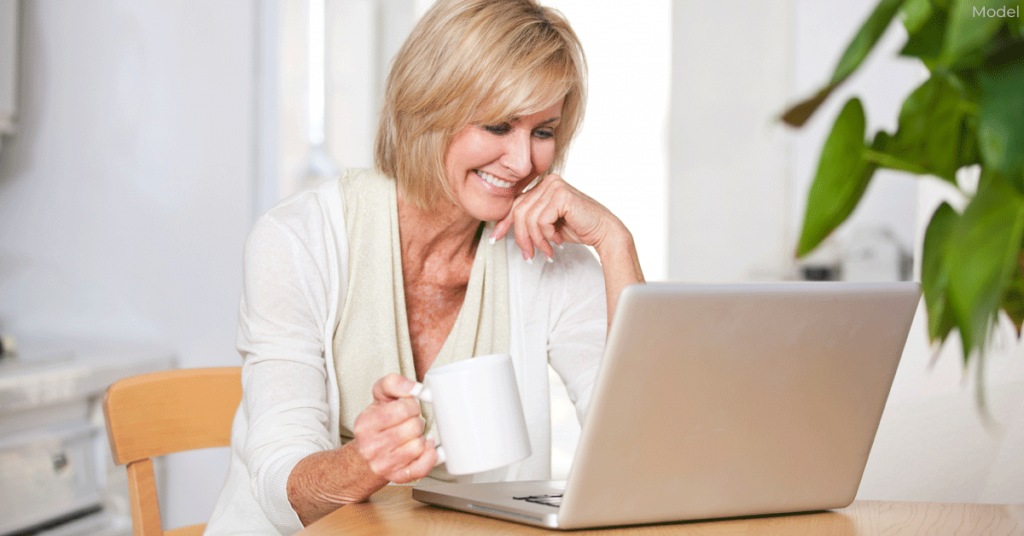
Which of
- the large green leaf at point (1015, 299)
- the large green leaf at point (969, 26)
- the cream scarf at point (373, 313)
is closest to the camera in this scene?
the large green leaf at point (969, 26)

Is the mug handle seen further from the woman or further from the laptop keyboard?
the woman

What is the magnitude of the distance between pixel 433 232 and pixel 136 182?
3.66 ft

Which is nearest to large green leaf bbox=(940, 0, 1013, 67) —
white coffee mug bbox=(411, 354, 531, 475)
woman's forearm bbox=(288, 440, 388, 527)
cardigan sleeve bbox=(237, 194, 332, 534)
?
white coffee mug bbox=(411, 354, 531, 475)

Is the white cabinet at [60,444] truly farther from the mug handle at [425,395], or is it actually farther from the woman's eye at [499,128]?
the mug handle at [425,395]

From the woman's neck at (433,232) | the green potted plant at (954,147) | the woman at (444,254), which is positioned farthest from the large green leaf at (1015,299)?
the woman's neck at (433,232)

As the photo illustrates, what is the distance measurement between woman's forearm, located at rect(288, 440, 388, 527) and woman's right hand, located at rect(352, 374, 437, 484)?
25 mm

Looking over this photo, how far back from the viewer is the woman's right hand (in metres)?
0.63

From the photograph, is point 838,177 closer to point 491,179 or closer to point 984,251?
point 984,251

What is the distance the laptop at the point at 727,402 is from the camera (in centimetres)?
53

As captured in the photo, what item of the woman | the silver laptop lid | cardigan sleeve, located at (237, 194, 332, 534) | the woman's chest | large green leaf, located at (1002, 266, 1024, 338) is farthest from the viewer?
the woman's chest

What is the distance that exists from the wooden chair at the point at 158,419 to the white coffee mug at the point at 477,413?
2.06 feet

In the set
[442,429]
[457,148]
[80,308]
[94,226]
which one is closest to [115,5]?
[94,226]

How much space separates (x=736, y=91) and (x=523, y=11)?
73.1 inches

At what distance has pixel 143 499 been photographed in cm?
104
